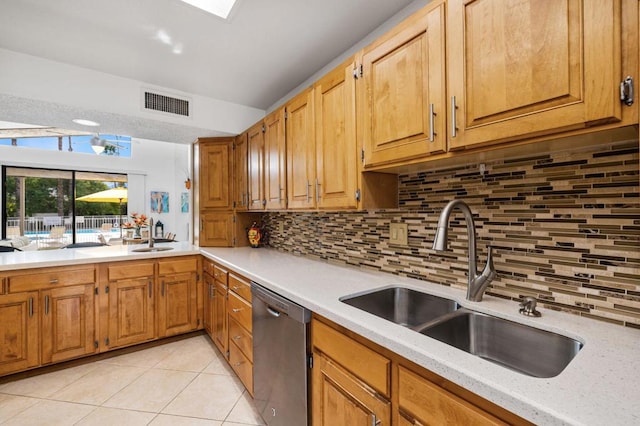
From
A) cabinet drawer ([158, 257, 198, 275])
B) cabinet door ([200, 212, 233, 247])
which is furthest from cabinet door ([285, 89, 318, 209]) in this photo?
cabinet drawer ([158, 257, 198, 275])

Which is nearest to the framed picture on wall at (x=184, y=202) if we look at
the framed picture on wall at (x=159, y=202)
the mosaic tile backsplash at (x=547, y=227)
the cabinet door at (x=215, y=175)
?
the framed picture on wall at (x=159, y=202)

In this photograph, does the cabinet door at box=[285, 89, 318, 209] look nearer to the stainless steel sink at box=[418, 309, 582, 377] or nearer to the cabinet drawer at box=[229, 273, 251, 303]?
the cabinet drawer at box=[229, 273, 251, 303]

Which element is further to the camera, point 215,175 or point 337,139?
point 215,175

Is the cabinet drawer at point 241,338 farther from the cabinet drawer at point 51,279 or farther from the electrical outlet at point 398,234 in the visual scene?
the cabinet drawer at point 51,279

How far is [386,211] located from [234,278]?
46.2 inches

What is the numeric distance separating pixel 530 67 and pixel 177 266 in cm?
293

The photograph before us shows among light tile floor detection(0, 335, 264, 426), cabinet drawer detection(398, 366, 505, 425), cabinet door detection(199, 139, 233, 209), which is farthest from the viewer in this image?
cabinet door detection(199, 139, 233, 209)

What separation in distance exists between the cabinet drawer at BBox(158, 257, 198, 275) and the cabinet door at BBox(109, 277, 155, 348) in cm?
13

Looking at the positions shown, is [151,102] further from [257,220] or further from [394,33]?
[394,33]

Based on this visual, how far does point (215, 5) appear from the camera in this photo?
5.48 ft

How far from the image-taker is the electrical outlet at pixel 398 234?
1626 millimetres

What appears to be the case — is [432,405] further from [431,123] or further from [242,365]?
[242,365]

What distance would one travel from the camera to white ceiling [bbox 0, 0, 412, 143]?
167cm

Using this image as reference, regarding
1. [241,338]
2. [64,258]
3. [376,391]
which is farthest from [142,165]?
[376,391]
